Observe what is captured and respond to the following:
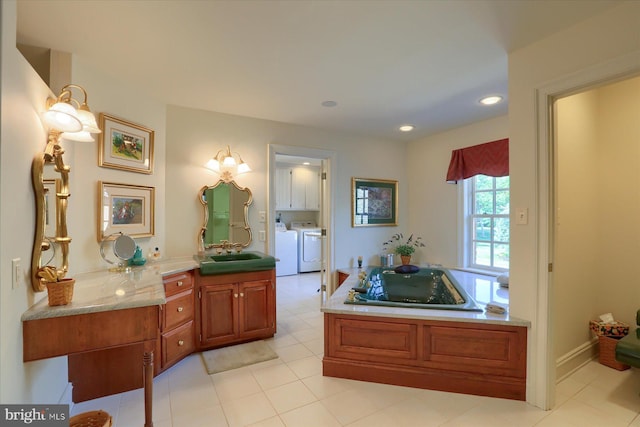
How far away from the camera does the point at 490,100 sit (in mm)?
2746

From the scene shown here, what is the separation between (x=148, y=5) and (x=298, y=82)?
44.8 inches

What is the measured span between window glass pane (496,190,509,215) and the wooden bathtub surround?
5.90 ft

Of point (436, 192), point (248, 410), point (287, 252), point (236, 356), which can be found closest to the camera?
point (248, 410)

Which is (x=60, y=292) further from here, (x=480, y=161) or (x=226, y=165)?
(x=480, y=161)

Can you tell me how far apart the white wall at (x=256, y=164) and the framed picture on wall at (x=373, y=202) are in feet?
0.24

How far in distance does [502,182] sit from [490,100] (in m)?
1.08

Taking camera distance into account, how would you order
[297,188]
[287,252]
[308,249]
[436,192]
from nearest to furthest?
1. [436,192]
2. [287,252]
3. [308,249]
4. [297,188]

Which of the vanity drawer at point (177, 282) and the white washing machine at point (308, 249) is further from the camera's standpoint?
the white washing machine at point (308, 249)

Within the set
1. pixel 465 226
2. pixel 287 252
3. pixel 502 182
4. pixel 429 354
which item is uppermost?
pixel 502 182

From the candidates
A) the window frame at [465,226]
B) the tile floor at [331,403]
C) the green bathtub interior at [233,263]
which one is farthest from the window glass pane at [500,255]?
the green bathtub interior at [233,263]

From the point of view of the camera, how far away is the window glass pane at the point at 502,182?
3.33 m

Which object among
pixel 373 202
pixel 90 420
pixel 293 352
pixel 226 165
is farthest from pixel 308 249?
pixel 90 420

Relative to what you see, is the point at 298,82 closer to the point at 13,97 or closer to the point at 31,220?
the point at 13,97

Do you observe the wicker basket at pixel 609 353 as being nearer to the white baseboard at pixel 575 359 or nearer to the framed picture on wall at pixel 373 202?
the white baseboard at pixel 575 359
